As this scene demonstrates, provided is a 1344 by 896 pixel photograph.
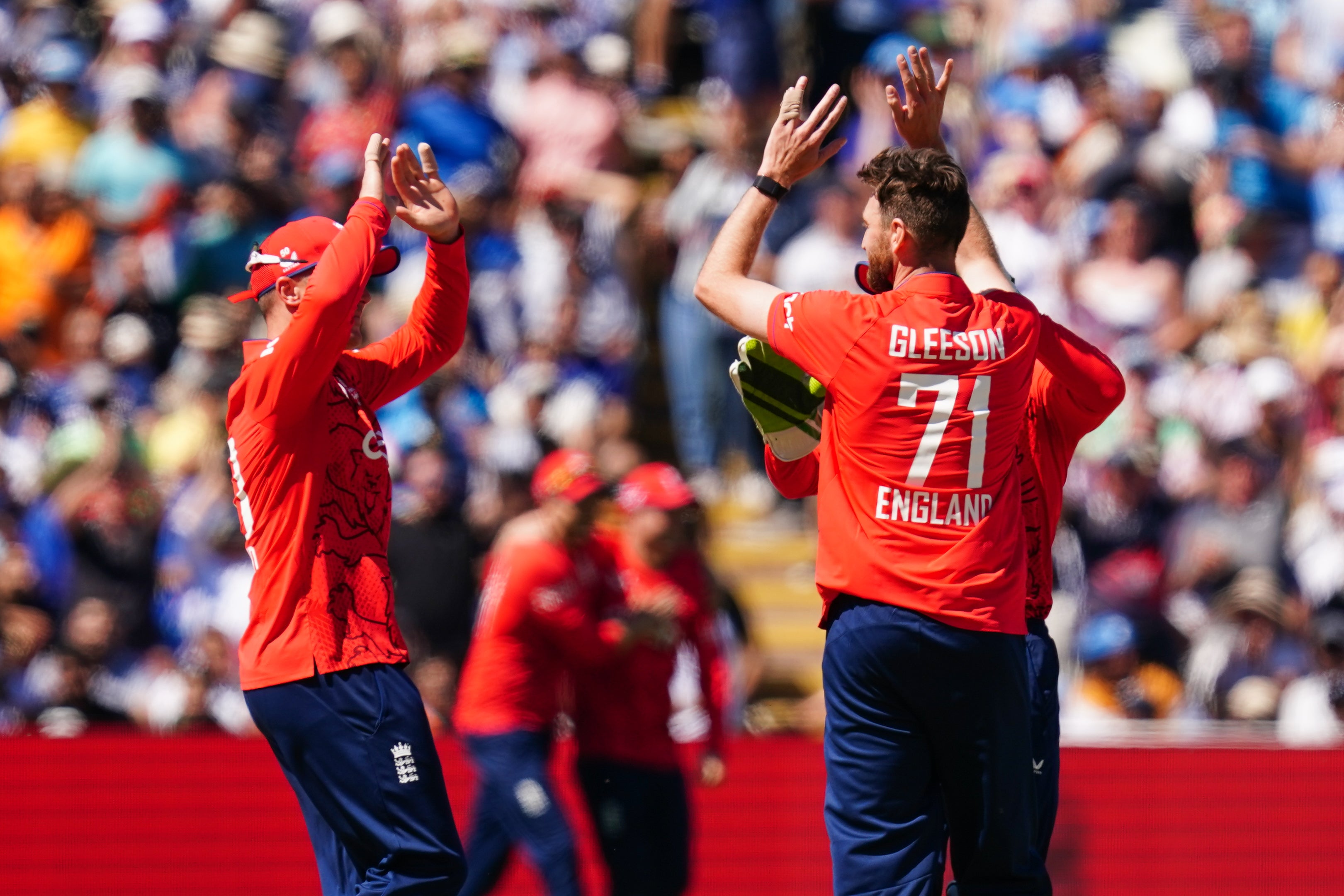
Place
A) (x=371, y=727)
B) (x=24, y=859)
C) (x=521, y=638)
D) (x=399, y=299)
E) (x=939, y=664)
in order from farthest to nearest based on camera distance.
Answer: (x=399, y=299) < (x=24, y=859) < (x=521, y=638) < (x=371, y=727) < (x=939, y=664)

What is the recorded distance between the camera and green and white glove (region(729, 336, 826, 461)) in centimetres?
502

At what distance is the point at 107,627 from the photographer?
363 inches

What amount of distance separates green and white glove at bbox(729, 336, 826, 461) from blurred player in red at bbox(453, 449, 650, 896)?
Answer: 7.72ft

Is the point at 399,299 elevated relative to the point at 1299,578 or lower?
elevated

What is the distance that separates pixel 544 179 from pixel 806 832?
16.2 ft

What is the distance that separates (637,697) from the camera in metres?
7.26

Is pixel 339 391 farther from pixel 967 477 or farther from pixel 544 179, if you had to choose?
pixel 544 179

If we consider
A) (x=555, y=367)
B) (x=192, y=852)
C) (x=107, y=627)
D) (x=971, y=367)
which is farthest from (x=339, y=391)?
(x=555, y=367)

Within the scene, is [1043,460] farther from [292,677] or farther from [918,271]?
[292,677]

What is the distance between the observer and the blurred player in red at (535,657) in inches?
283

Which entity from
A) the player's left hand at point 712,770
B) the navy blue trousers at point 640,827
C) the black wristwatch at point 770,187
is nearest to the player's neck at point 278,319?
the black wristwatch at point 770,187

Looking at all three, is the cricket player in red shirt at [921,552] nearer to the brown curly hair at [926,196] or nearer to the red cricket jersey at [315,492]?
the brown curly hair at [926,196]

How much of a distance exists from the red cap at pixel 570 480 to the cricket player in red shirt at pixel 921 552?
267 cm

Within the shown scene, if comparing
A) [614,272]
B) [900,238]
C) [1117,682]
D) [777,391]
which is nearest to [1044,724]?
[777,391]
